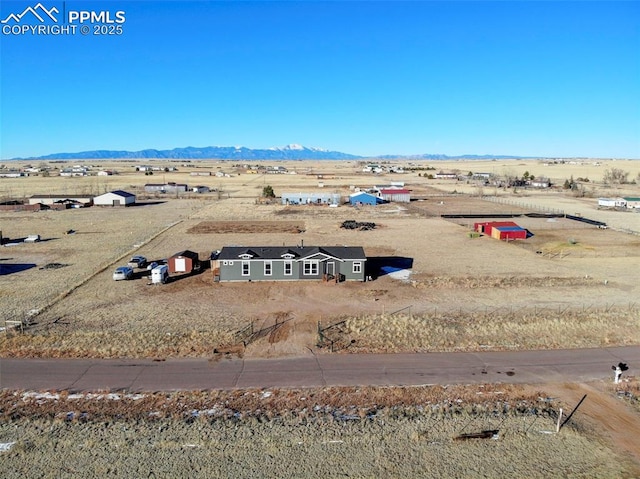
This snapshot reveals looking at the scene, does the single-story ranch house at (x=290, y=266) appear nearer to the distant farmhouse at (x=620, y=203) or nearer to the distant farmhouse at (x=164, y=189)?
the distant farmhouse at (x=620, y=203)

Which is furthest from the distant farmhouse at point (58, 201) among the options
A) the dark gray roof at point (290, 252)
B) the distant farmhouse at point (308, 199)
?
the dark gray roof at point (290, 252)

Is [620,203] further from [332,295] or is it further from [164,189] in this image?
[164,189]

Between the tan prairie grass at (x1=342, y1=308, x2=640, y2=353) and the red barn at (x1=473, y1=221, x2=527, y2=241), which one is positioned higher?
the red barn at (x1=473, y1=221, x2=527, y2=241)

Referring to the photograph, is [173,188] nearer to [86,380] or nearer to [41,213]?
[41,213]

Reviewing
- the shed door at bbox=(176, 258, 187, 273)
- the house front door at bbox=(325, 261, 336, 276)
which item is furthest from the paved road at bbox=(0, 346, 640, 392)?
the shed door at bbox=(176, 258, 187, 273)

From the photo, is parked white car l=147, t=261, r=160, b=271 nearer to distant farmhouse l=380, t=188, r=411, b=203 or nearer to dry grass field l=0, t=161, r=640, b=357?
dry grass field l=0, t=161, r=640, b=357

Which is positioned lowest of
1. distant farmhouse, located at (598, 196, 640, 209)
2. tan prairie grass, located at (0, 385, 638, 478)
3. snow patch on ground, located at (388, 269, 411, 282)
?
tan prairie grass, located at (0, 385, 638, 478)

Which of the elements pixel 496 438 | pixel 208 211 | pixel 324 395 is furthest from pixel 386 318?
pixel 208 211

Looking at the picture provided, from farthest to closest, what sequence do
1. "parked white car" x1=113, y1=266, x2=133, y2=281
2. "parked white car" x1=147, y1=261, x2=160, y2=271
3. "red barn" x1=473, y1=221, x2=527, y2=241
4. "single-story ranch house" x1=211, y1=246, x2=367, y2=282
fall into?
"red barn" x1=473, y1=221, x2=527, y2=241 < "parked white car" x1=147, y1=261, x2=160, y2=271 < "single-story ranch house" x1=211, y1=246, x2=367, y2=282 < "parked white car" x1=113, y1=266, x2=133, y2=281
